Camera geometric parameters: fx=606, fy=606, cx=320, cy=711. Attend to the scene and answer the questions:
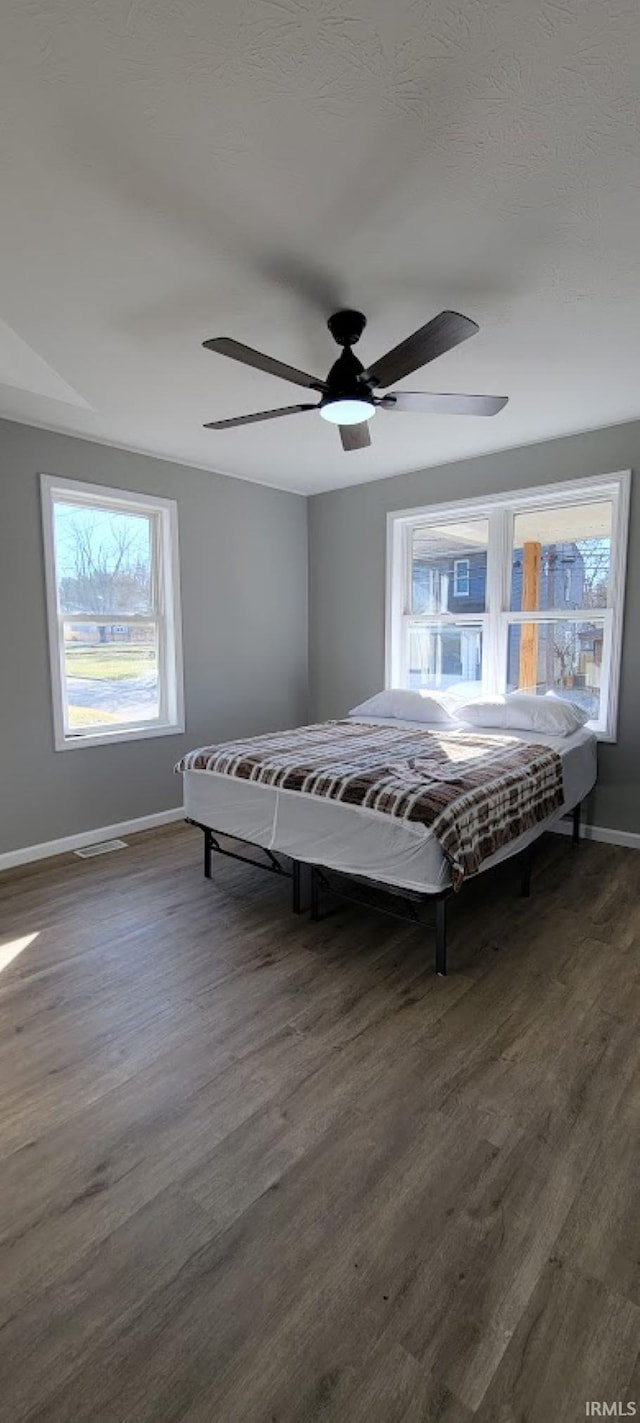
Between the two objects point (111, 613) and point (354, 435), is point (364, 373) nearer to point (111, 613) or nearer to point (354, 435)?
point (354, 435)

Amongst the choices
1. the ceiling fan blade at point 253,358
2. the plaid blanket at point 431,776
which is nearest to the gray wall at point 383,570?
the plaid blanket at point 431,776

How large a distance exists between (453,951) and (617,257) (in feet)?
8.86

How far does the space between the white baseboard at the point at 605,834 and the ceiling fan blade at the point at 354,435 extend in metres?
2.79

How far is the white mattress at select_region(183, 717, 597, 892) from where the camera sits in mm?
2369

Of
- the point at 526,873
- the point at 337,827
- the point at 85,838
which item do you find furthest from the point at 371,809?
the point at 85,838

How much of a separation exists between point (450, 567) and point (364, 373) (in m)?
2.62

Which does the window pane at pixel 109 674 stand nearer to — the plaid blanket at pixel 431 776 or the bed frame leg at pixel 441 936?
the plaid blanket at pixel 431 776

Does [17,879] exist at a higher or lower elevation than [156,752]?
lower

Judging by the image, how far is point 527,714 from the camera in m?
3.78

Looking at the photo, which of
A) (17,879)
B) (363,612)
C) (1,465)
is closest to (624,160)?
(1,465)

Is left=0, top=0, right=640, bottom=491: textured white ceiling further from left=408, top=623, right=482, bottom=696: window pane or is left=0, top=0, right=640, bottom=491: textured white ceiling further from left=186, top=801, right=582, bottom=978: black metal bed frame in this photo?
left=186, top=801, right=582, bottom=978: black metal bed frame

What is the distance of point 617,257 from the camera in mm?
2098

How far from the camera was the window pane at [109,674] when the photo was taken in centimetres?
396

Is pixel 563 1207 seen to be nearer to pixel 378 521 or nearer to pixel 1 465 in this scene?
pixel 1 465
